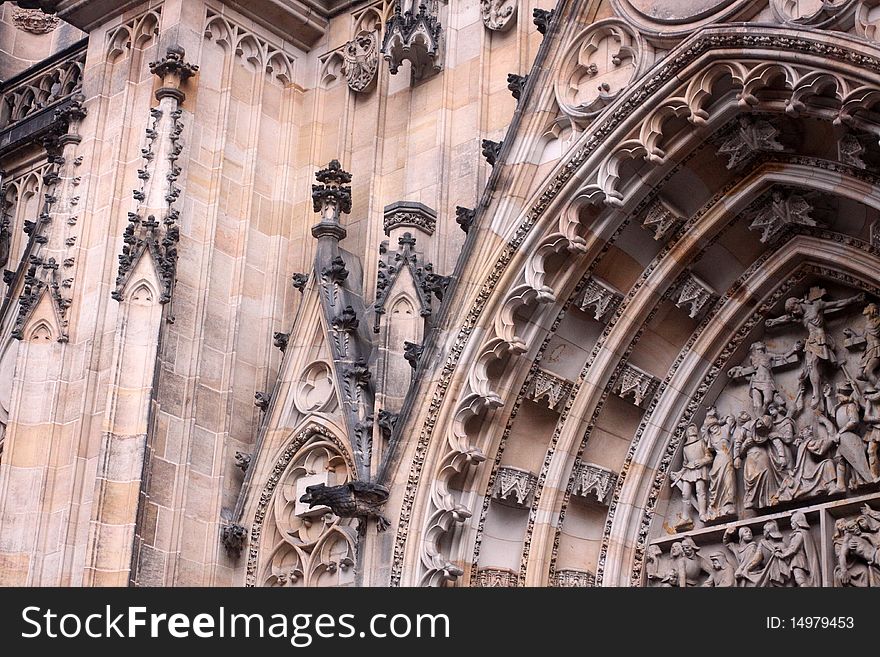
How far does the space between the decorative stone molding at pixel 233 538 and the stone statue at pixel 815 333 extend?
4.36 m

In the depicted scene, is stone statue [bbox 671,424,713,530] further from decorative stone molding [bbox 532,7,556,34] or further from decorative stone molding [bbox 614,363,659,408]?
decorative stone molding [bbox 532,7,556,34]

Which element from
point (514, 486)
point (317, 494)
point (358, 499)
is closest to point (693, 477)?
point (514, 486)

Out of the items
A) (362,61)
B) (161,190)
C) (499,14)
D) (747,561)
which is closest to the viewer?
(747,561)

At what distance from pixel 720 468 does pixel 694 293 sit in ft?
4.34

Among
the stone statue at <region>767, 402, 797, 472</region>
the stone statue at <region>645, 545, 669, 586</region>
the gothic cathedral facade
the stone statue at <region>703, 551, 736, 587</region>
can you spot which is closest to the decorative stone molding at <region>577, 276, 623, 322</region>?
the gothic cathedral facade

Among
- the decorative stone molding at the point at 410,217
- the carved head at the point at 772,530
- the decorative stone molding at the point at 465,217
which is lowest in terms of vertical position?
the carved head at the point at 772,530

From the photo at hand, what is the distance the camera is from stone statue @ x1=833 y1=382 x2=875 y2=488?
12.7 metres

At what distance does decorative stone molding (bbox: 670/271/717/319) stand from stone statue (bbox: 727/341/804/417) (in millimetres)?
478

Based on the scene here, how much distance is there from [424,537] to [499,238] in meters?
2.29

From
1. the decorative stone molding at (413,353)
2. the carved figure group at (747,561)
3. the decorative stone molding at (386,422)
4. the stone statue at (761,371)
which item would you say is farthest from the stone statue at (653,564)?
the decorative stone molding at (413,353)

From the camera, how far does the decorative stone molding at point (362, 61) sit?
16250 mm

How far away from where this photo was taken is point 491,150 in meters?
14.1

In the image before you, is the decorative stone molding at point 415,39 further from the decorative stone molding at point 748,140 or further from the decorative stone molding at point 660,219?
the decorative stone molding at point 748,140

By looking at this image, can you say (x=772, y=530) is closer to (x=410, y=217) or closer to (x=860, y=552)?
(x=860, y=552)
